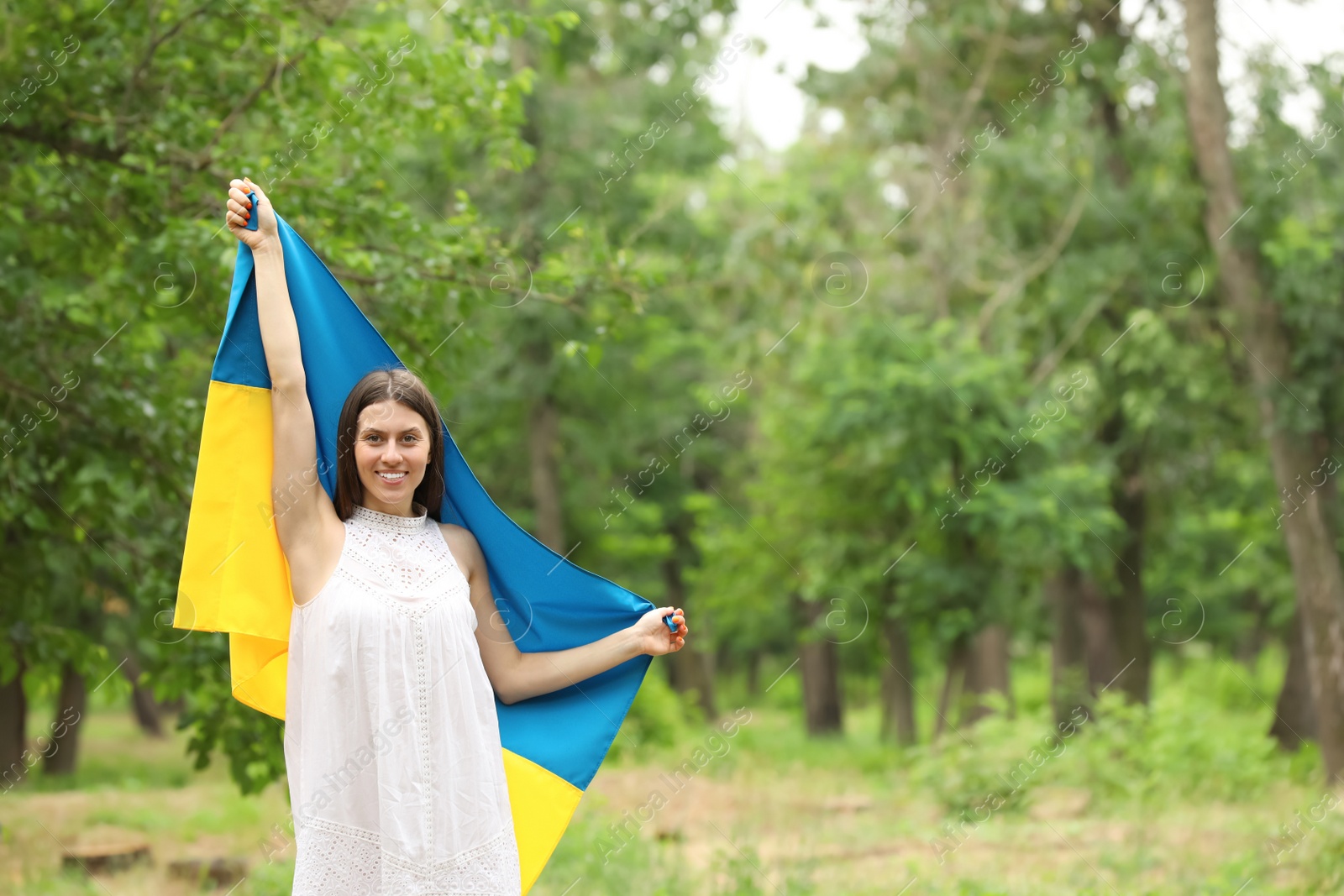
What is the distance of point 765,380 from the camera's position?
21.4 metres

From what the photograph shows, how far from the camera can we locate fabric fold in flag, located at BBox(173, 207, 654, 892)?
3.09 meters

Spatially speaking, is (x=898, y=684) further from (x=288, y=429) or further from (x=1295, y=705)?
(x=288, y=429)

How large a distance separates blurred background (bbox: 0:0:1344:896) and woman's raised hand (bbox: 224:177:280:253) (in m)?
2.18

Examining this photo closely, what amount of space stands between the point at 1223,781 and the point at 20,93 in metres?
12.2

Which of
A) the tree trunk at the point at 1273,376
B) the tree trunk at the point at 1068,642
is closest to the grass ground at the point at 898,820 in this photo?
the tree trunk at the point at 1273,376

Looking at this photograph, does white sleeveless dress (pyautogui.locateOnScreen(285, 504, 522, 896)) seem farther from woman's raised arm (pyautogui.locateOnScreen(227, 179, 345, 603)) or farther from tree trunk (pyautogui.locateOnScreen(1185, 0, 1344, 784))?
tree trunk (pyautogui.locateOnScreen(1185, 0, 1344, 784))

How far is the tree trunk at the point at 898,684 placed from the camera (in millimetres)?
18031

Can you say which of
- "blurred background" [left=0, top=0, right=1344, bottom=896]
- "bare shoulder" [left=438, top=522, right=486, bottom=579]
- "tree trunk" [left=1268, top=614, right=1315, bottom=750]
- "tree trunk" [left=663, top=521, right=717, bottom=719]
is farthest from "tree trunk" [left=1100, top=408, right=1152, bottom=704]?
"bare shoulder" [left=438, top=522, right=486, bottom=579]

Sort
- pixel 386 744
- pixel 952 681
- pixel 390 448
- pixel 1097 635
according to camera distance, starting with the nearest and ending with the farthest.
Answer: pixel 386 744
pixel 390 448
pixel 1097 635
pixel 952 681

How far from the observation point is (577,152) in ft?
54.0

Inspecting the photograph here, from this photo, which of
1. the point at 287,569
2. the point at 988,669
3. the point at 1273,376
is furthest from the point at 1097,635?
the point at 287,569

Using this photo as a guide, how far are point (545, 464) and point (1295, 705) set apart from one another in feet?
36.4

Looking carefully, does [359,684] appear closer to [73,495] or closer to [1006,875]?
[73,495]

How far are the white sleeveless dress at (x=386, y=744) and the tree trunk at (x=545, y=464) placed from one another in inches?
572
